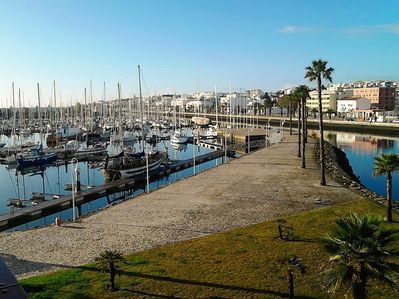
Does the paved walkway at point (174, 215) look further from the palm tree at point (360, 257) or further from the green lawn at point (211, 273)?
the palm tree at point (360, 257)

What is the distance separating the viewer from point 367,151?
254 feet

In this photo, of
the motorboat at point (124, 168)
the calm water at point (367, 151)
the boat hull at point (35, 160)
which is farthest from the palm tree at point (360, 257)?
the boat hull at point (35, 160)

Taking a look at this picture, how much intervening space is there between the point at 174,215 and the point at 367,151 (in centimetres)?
6101

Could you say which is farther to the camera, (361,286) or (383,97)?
(383,97)

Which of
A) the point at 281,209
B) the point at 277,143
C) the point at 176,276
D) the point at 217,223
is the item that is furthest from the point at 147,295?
the point at 277,143

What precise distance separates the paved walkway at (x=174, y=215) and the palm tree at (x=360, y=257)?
41.5ft

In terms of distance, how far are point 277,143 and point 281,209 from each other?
49.0 meters

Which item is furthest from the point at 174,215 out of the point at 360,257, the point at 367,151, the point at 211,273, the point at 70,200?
the point at 367,151

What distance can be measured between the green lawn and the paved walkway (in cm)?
189

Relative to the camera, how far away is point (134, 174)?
166 ft

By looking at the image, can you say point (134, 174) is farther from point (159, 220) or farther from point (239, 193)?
point (159, 220)

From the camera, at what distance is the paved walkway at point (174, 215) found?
20891mm

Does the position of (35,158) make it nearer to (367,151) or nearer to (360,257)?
(367,151)

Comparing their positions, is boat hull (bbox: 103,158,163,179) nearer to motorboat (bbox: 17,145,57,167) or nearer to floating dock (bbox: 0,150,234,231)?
floating dock (bbox: 0,150,234,231)
